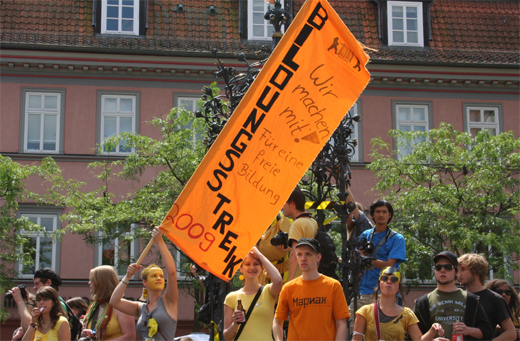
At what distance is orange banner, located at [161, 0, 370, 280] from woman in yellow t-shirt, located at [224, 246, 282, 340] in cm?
76

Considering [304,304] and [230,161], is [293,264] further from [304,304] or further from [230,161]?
[230,161]

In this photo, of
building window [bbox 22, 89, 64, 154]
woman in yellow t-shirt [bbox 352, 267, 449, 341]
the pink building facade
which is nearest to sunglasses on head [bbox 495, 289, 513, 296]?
woman in yellow t-shirt [bbox 352, 267, 449, 341]

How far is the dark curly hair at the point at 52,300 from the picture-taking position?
7.63 m

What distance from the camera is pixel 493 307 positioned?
22.5ft

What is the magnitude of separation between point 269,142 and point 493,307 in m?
2.41

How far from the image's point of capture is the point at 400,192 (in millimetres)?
20000

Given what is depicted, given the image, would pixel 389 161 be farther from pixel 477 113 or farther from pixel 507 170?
pixel 477 113

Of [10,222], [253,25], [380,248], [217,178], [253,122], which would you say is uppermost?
[253,25]

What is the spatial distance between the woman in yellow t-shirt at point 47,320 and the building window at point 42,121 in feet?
53.9

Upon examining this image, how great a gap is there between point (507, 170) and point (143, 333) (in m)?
14.7

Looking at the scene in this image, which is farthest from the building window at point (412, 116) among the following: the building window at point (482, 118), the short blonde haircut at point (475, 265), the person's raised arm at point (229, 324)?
the person's raised arm at point (229, 324)

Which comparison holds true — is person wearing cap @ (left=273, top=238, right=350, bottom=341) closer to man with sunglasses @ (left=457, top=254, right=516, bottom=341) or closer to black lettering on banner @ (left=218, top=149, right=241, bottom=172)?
black lettering on banner @ (left=218, top=149, right=241, bottom=172)

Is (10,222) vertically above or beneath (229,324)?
above

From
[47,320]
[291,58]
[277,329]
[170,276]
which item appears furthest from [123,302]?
[291,58]
